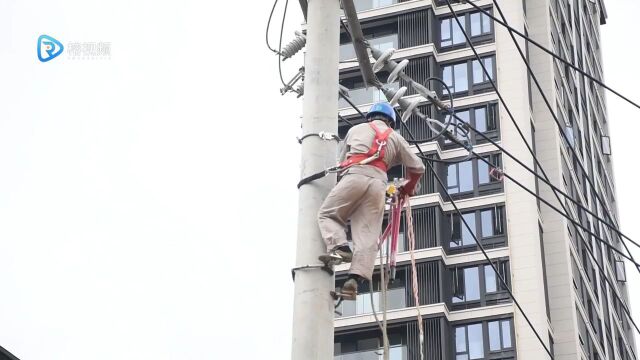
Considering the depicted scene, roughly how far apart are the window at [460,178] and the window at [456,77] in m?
3.88

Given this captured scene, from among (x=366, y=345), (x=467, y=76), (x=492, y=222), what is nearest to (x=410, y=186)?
(x=366, y=345)

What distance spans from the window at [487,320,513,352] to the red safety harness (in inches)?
1777

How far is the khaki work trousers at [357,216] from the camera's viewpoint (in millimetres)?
9602

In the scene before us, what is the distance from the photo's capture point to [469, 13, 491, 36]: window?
63.0 m

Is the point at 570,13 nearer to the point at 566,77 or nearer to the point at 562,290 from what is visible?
the point at 566,77

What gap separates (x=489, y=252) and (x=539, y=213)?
16.4 feet

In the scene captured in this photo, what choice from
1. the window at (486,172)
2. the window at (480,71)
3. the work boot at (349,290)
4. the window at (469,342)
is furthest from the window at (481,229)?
the work boot at (349,290)

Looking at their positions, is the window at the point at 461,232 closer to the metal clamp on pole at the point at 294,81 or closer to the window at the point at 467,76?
the window at the point at 467,76

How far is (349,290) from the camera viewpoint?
9578 mm

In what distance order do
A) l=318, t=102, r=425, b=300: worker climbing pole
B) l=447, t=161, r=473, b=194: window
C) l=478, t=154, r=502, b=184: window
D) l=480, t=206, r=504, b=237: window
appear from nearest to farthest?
l=318, t=102, r=425, b=300: worker climbing pole
l=480, t=206, r=504, b=237: window
l=478, t=154, r=502, b=184: window
l=447, t=161, r=473, b=194: window

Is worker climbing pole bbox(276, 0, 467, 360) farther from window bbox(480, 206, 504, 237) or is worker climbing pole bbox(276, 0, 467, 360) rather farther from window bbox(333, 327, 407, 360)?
window bbox(480, 206, 504, 237)

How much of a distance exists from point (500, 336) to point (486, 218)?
612cm

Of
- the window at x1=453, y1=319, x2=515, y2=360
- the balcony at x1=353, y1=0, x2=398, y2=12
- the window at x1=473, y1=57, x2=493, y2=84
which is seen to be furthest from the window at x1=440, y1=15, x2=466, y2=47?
the window at x1=453, y1=319, x2=515, y2=360

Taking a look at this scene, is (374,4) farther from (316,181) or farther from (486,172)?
(316,181)
